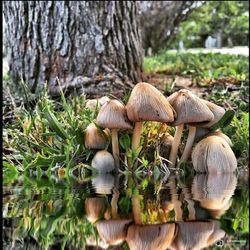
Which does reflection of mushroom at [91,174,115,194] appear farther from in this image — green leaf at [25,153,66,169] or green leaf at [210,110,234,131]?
green leaf at [210,110,234,131]

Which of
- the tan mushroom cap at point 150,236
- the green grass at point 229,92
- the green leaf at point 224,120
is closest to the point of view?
the tan mushroom cap at point 150,236

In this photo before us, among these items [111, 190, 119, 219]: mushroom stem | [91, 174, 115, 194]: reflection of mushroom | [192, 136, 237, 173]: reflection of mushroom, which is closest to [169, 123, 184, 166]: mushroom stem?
[192, 136, 237, 173]: reflection of mushroom

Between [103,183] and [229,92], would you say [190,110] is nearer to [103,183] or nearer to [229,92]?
[103,183]

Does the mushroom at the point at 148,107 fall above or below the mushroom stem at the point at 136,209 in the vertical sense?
above

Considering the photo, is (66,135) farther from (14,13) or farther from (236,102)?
(14,13)

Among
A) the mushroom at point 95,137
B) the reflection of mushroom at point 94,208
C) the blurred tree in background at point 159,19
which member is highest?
the blurred tree in background at point 159,19

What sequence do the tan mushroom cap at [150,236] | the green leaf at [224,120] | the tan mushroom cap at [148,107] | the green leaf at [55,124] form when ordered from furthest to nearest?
the green leaf at [55,124] → the green leaf at [224,120] → the tan mushroom cap at [148,107] → the tan mushroom cap at [150,236]

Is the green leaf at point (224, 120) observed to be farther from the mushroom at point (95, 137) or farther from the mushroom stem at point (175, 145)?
the mushroom at point (95, 137)

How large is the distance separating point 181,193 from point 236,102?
2277 millimetres

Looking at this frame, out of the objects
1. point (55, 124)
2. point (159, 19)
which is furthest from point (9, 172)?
point (159, 19)

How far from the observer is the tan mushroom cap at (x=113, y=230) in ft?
3.49

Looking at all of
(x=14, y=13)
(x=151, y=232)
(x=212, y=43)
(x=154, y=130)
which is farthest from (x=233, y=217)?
(x=212, y=43)

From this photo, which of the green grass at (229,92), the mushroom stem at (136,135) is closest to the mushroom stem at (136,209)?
the mushroom stem at (136,135)

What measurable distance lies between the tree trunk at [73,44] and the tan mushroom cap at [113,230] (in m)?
2.96
